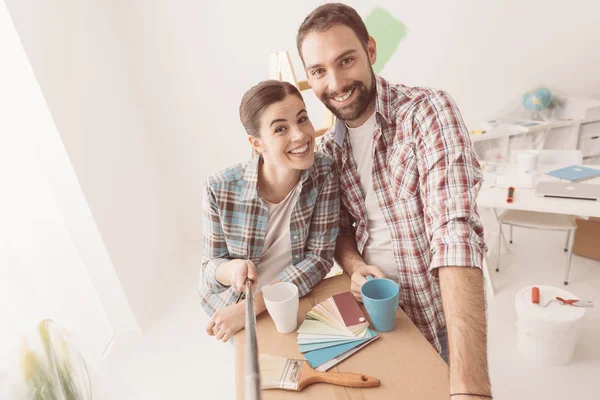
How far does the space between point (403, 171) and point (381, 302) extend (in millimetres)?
366

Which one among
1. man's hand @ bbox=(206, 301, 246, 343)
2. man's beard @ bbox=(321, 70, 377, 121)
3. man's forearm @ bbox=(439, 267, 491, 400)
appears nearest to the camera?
man's forearm @ bbox=(439, 267, 491, 400)

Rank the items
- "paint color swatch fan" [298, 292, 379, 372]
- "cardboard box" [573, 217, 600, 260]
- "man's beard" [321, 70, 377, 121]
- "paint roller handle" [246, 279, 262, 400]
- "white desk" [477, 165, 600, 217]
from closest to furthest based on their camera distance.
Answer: "paint roller handle" [246, 279, 262, 400] → "paint color swatch fan" [298, 292, 379, 372] → "man's beard" [321, 70, 377, 121] → "white desk" [477, 165, 600, 217] → "cardboard box" [573, 217, 600, 260]

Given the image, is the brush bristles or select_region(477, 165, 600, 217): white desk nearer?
the brush bristles

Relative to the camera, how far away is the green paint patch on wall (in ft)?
9.12

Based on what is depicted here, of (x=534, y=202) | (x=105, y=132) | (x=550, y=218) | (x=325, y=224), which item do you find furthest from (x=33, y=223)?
Answer: (x=550, y=218)

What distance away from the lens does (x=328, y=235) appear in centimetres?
115

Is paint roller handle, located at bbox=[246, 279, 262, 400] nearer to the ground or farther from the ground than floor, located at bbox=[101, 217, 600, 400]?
farther from the ground

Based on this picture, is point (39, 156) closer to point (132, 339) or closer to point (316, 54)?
point (132, 339)

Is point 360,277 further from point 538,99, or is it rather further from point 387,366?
point 538,99

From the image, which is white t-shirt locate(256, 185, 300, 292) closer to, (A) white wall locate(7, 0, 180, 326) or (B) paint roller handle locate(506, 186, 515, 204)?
(A) white wall locate(7, 0, 180, 326)

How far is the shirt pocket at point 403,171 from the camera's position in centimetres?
97

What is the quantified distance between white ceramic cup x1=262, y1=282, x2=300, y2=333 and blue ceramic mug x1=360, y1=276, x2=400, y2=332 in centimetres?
15

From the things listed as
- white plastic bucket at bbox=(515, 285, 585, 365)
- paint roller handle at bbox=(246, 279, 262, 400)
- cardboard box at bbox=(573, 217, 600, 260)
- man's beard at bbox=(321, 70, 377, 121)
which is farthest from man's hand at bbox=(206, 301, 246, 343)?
cardboard box at bbox=(573, 217, 600, 260)

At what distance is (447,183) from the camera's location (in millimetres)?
845
